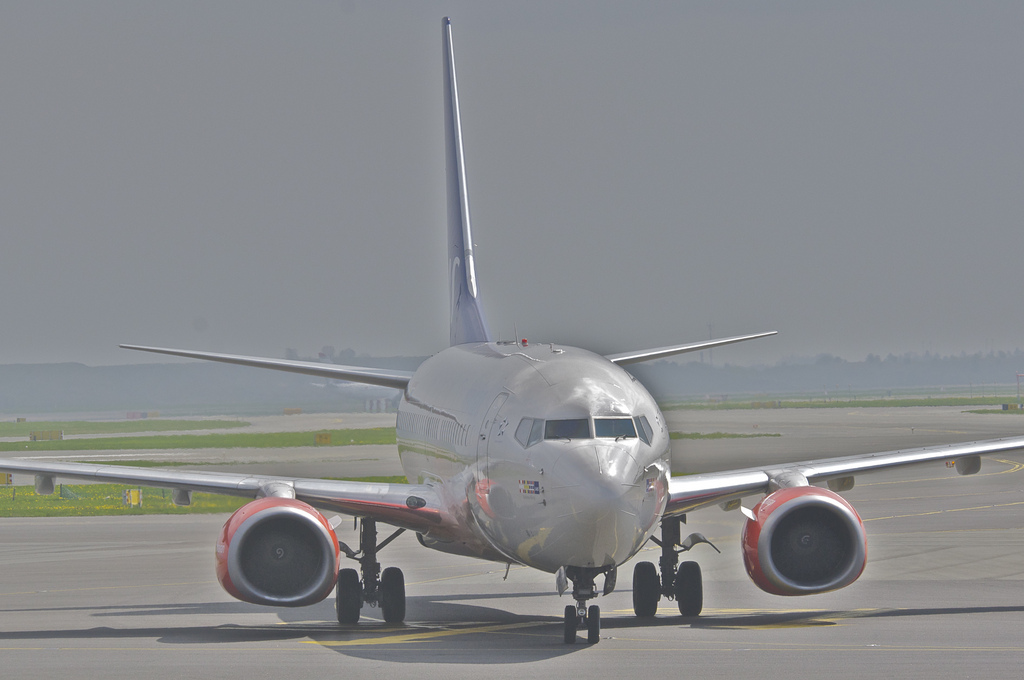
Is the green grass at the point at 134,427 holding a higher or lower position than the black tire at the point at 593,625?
higher

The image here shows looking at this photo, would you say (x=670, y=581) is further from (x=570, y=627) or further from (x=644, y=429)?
(x=644, y=429)

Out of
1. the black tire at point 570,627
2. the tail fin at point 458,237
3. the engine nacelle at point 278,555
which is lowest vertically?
the black tire at point 570,627

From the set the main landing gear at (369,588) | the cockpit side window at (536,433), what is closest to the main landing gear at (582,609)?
the cockpit side window at (536,433)

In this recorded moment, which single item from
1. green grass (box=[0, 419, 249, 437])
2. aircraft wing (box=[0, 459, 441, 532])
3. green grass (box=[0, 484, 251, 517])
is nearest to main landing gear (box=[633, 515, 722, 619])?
aircraft wing (box=[0, 459, 441, 532])

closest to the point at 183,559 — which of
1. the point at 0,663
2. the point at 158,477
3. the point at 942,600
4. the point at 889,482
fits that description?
the point at 158,477

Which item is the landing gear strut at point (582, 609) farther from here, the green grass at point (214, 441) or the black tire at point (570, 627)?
the green grass at point (214, 441)

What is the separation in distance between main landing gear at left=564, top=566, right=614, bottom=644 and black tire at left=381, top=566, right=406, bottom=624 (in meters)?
4.68

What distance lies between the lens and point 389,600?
2281 centimetres

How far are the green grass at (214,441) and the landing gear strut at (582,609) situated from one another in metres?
74.8

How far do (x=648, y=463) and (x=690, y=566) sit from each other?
530cm

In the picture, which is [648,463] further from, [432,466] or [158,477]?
[158,477]

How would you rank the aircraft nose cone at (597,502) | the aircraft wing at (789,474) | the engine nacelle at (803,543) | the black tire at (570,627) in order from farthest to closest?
the aircraft wing at (789,474) < the engine nacelle at (803,543) < the black tire at (570,627) < the aircraft nose cone at (597,502)

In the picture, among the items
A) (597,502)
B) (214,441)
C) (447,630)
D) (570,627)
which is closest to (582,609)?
(570,627)

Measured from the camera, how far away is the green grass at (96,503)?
49.5 m
